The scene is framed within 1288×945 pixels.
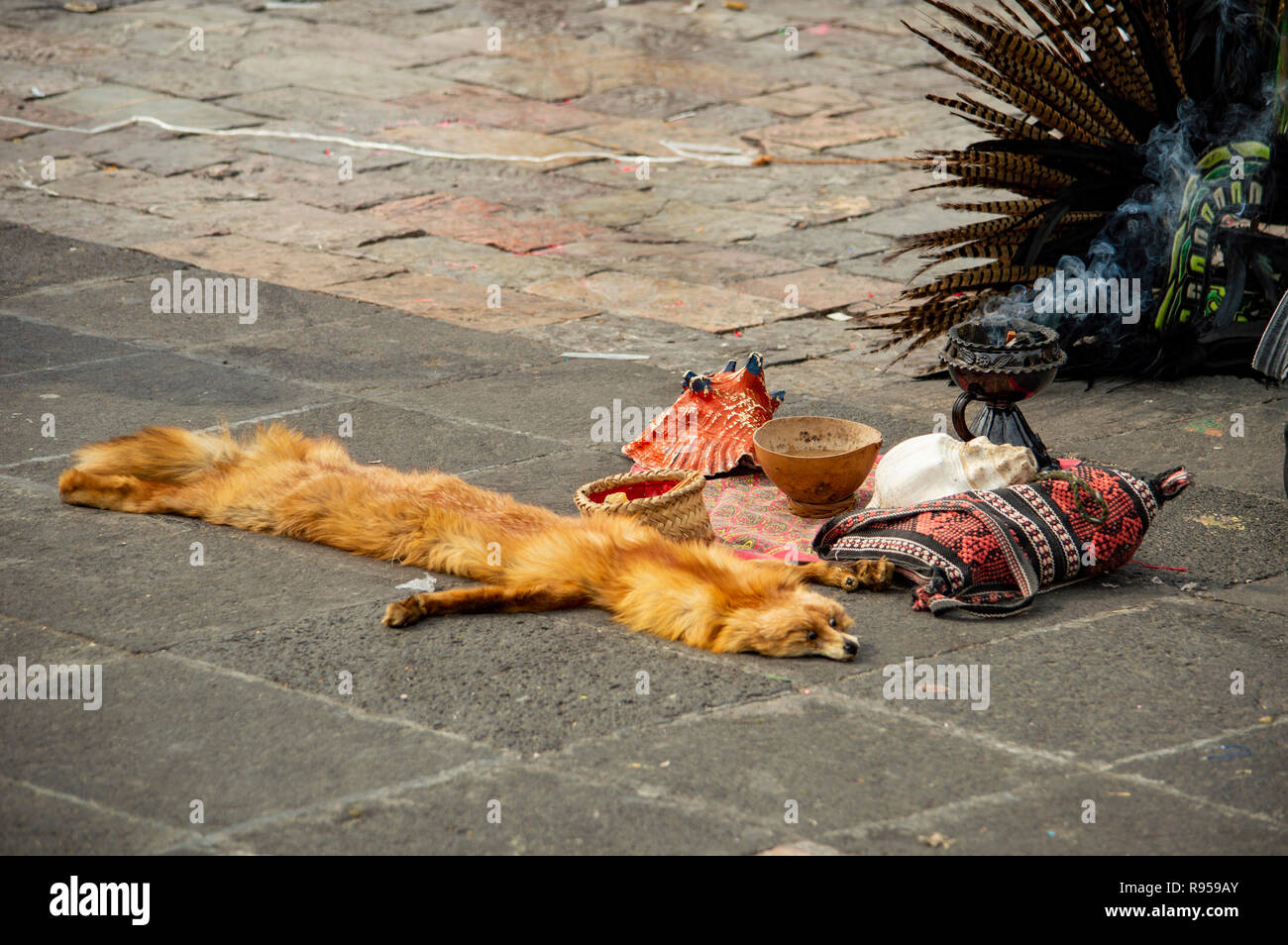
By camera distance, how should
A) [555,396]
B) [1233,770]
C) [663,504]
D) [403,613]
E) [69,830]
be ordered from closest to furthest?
1. [69,830]
2. [1233,770]
3. [403,613]
4. [663,504]
5. [555,396]

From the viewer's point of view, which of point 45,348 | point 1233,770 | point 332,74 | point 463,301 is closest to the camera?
point 1233,770

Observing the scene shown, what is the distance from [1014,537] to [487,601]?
55.5 inches

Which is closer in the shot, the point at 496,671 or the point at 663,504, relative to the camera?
the point at 496,671

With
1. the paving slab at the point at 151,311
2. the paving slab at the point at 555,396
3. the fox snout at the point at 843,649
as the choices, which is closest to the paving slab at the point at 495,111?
the paving slab at the point at 151,311

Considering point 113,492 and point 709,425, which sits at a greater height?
point 709,425

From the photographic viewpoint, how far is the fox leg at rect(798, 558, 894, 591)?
3.85 metres

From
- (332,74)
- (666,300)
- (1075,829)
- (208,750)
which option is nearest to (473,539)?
(208,750)

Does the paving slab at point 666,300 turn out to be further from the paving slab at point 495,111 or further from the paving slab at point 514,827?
the paving slab at point 514,827

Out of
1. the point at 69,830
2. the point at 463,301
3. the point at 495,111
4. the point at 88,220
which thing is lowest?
the point at 69,830

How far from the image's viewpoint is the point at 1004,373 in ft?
14.6

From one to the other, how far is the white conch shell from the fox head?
0.71m

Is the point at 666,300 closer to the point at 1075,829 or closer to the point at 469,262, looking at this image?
the point at 469,262

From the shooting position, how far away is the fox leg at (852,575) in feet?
12.6

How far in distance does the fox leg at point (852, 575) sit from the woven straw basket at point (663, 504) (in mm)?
367
